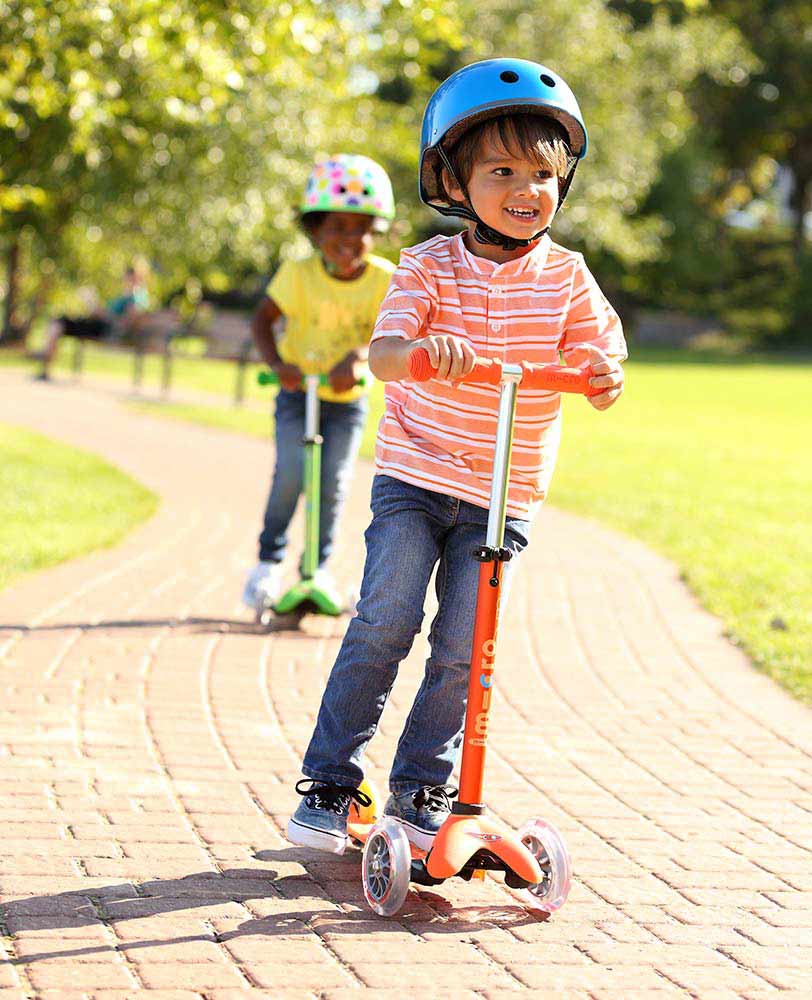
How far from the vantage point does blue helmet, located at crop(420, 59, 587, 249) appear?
3.73 meters

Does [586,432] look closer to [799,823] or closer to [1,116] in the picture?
[1,116]

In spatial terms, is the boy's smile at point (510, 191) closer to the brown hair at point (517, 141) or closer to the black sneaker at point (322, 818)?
the brown hair at point (517, 141)

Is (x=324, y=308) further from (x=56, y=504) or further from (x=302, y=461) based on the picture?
(x=56, y=504)

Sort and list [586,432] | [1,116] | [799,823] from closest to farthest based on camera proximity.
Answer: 1. [799,823]
2. [1,116]
3. [586,432]

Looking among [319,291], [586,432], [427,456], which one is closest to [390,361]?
[427,456]

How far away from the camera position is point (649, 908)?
12.8ft

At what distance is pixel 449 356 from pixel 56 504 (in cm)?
739

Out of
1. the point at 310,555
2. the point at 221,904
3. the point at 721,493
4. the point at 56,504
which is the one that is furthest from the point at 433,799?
the point at 721,493

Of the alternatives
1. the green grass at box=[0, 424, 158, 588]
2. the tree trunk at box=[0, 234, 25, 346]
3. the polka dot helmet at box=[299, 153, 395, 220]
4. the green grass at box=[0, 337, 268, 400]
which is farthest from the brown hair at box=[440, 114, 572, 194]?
the tree trunk at box=[0, 234, 25, 346]

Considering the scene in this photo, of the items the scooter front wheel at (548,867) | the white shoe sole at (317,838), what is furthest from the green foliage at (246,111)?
the scooter front wheel at (548,867)

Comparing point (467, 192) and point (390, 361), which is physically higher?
point (467, 192)

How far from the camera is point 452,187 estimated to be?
398 cm

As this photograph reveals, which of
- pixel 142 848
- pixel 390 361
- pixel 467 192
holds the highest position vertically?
pixel 467 192

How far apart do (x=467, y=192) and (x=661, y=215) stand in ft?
131
